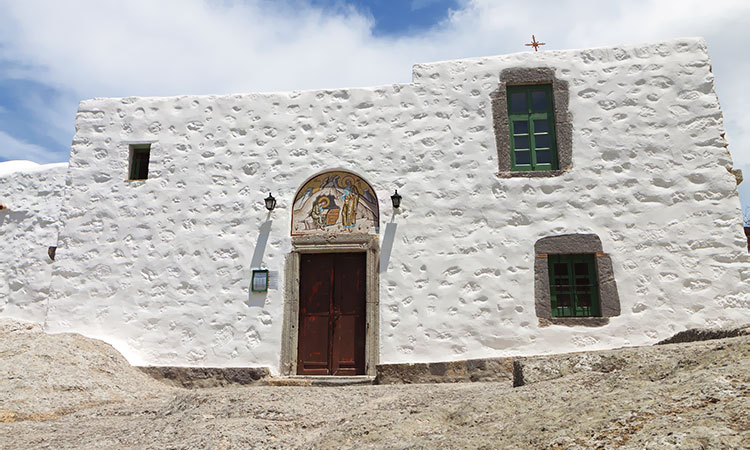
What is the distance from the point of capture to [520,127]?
789 cm

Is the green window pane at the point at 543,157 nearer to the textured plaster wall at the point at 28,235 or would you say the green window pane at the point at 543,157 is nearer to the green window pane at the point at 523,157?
the green window pane at the point at 523,157

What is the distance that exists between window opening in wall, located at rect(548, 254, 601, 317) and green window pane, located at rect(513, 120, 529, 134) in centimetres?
180

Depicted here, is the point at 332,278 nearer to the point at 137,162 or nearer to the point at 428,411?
the point at 137,162

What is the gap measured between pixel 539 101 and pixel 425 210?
2.26 m

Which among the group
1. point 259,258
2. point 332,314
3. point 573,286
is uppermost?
point 259,258

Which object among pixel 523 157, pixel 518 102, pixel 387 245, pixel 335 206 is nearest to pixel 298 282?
pixel 335 206

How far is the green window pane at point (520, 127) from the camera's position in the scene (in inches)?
310

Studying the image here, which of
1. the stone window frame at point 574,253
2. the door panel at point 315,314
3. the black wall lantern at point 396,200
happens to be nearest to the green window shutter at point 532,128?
the stone window frame at point 574,253

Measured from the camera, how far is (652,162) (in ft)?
24.3

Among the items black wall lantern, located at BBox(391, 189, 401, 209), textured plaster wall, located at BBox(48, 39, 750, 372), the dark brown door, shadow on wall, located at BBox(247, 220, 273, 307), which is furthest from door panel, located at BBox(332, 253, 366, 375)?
shadow on wall, located at BBox(247, 220, 273, 307)

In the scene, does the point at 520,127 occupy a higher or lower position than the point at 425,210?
higher

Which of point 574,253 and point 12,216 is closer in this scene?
point 574,253

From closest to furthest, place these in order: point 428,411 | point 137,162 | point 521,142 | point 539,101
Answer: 1. point 428,411
2. point 521,142
3. point 539,101
4. point 137,162

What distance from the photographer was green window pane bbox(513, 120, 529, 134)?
25.8ft
